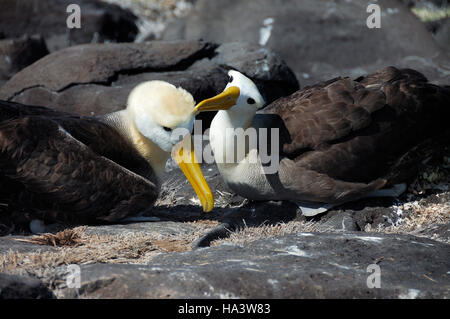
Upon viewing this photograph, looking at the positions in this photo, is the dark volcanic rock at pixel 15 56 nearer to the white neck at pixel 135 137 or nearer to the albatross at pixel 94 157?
the albatross at pixel 94 157

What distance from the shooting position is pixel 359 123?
579 centimetres

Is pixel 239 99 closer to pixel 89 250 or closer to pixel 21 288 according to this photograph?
pixel 89 250

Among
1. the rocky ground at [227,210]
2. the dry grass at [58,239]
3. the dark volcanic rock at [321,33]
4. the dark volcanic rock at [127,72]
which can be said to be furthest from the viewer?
the dark volcanic rock at [321,33]

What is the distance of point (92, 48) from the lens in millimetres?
8414

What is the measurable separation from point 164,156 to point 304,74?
489cm

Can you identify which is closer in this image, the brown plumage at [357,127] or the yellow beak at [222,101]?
the yellow beak at [222,101]

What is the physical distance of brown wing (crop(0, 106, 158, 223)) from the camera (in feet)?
16.1

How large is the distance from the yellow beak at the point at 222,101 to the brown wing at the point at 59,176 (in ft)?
2.95

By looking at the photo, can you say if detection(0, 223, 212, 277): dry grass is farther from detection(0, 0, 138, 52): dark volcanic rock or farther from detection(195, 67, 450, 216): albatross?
detection(0, 0, 138, 52): dark volcanic rock

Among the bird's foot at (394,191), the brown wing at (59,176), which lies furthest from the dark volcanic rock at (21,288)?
the bird's foot at (394,191)

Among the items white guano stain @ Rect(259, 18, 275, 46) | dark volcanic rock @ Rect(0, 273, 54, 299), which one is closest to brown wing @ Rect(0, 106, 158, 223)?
dark volcanic rock @ Rect(0, 273, 54, 299)

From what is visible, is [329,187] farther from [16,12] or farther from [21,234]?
[16,12]

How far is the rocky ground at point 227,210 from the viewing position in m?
3.46
